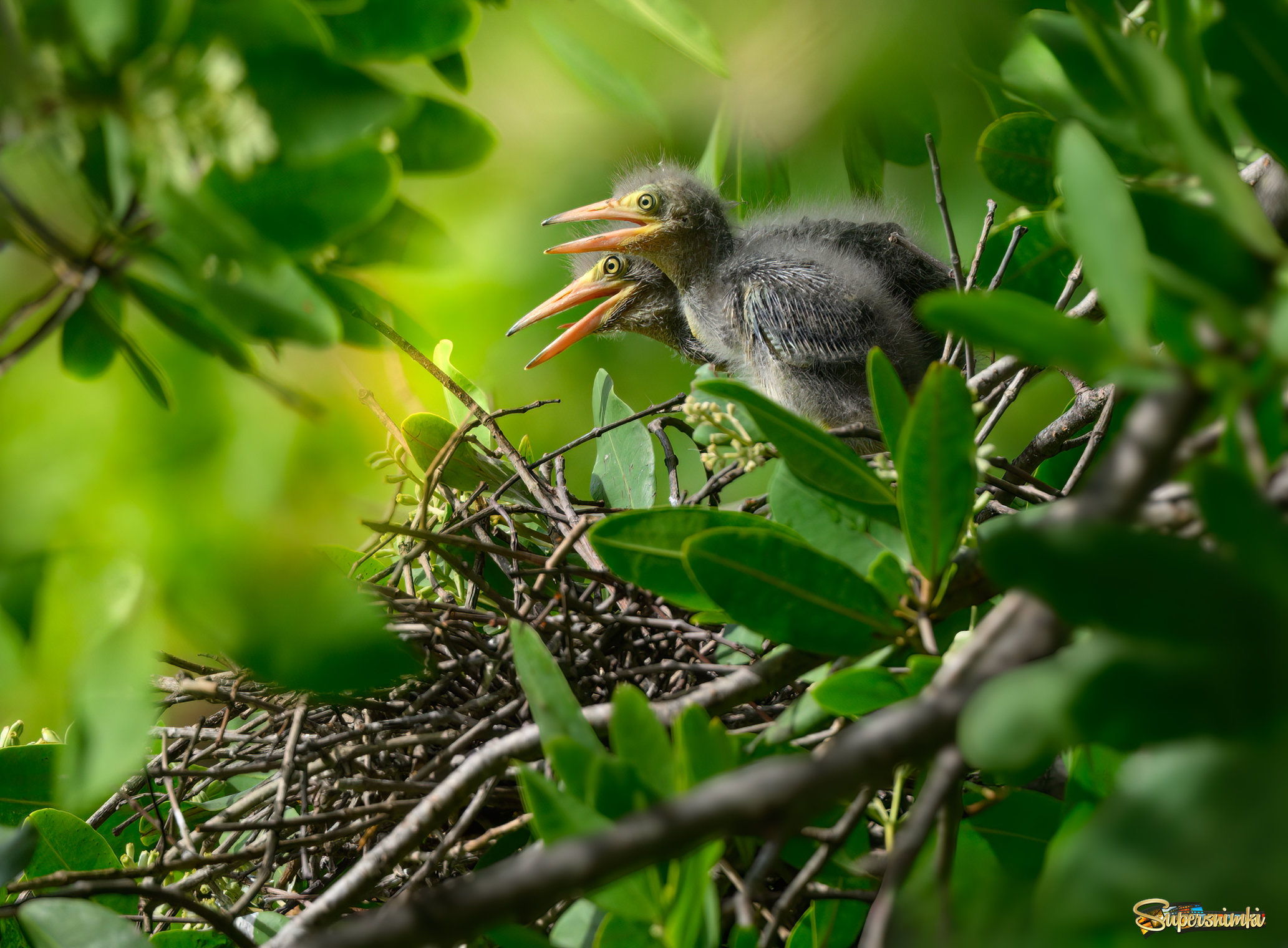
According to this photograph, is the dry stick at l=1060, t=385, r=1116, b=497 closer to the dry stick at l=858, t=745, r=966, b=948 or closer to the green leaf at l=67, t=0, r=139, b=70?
the dry stick at l=858, t=745, r=966, b=948

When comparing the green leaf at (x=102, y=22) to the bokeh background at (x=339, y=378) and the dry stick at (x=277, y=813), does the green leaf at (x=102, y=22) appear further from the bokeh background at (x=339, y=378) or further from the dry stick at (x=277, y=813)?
the dry stick at (x=277, y=813)

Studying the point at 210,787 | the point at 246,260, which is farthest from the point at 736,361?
the point at 246,260

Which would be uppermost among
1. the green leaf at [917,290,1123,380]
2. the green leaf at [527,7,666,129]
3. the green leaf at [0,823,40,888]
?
the green leaf at [527,7,666,129]

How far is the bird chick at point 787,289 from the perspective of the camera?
3.94 ft

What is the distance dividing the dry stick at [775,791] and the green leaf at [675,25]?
0.72 feet

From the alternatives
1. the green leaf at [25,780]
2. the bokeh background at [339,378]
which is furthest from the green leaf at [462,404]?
the green leaf at [25,780]

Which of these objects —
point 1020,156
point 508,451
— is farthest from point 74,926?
point 1020,156

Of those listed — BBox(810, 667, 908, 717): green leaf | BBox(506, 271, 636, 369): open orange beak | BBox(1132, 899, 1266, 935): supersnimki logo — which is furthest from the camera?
BBox(506, 271, 636, 369): open orange beak

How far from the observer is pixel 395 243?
353 mm

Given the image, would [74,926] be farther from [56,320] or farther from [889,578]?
[889,578]

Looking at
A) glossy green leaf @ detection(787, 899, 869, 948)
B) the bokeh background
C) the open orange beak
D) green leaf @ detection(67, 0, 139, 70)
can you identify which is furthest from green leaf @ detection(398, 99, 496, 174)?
the open orange beak

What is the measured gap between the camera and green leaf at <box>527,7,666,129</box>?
1.25 ft

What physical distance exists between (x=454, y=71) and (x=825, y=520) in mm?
344

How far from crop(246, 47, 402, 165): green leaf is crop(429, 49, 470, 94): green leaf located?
0.12 m
